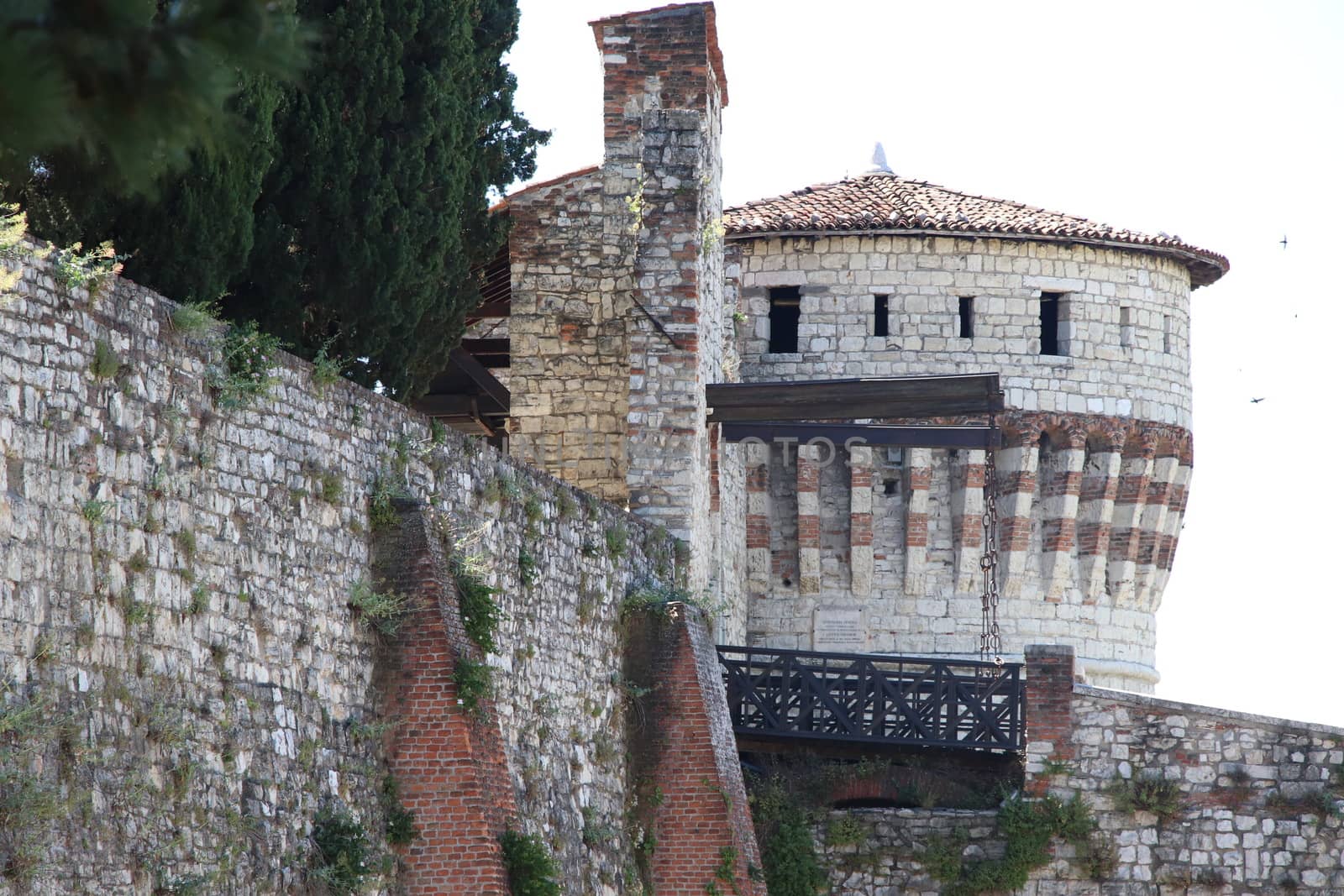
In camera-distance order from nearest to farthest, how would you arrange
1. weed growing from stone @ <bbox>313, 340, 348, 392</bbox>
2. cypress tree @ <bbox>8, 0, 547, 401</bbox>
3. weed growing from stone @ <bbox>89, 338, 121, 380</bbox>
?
weed growing from stone @ <bbox>89, 338, 121, 380</bbox>
weed growing from stone @ <bbox>313, 340, 348, 392</bbox>
cypress tree @ <bbox>8, 0, 547, 401</bbox>

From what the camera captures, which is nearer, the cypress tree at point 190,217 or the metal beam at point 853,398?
the cypress tree at point 190,217

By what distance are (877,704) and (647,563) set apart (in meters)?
3.99

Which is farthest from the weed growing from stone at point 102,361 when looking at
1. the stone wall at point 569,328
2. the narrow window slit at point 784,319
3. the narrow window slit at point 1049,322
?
the narrow window slit at point 1049,322

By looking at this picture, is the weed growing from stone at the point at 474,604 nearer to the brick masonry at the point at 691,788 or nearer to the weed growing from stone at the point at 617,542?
the weed growing from stone at the point at 617,542

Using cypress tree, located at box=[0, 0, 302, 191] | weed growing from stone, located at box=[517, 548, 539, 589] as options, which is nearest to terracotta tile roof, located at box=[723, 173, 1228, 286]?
weed growing from stone, located at box=[517, 548, 539, 589]

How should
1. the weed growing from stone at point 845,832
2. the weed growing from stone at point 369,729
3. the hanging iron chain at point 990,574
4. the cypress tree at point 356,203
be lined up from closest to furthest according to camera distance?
the weed growing from stone at point 369,729 → the cypress tree at point 356,203 → the weed growing from stone at point 845,832 → the hanging iron chain at point 990,574

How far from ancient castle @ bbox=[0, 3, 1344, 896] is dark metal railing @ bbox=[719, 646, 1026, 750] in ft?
0.22

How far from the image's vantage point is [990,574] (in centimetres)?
2612

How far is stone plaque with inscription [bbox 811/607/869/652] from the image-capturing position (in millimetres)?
26250

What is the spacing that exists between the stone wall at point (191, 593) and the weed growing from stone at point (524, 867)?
42 cm

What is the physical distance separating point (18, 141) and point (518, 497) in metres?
10.5

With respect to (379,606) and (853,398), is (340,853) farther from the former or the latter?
(853,398)

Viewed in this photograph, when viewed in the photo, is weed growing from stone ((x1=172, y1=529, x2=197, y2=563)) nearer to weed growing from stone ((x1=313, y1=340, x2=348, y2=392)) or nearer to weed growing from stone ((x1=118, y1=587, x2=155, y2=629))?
weed growing from stone ((x1=118, y1=587, x2=155, y2=629))

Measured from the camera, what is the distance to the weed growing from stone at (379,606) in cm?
1189
